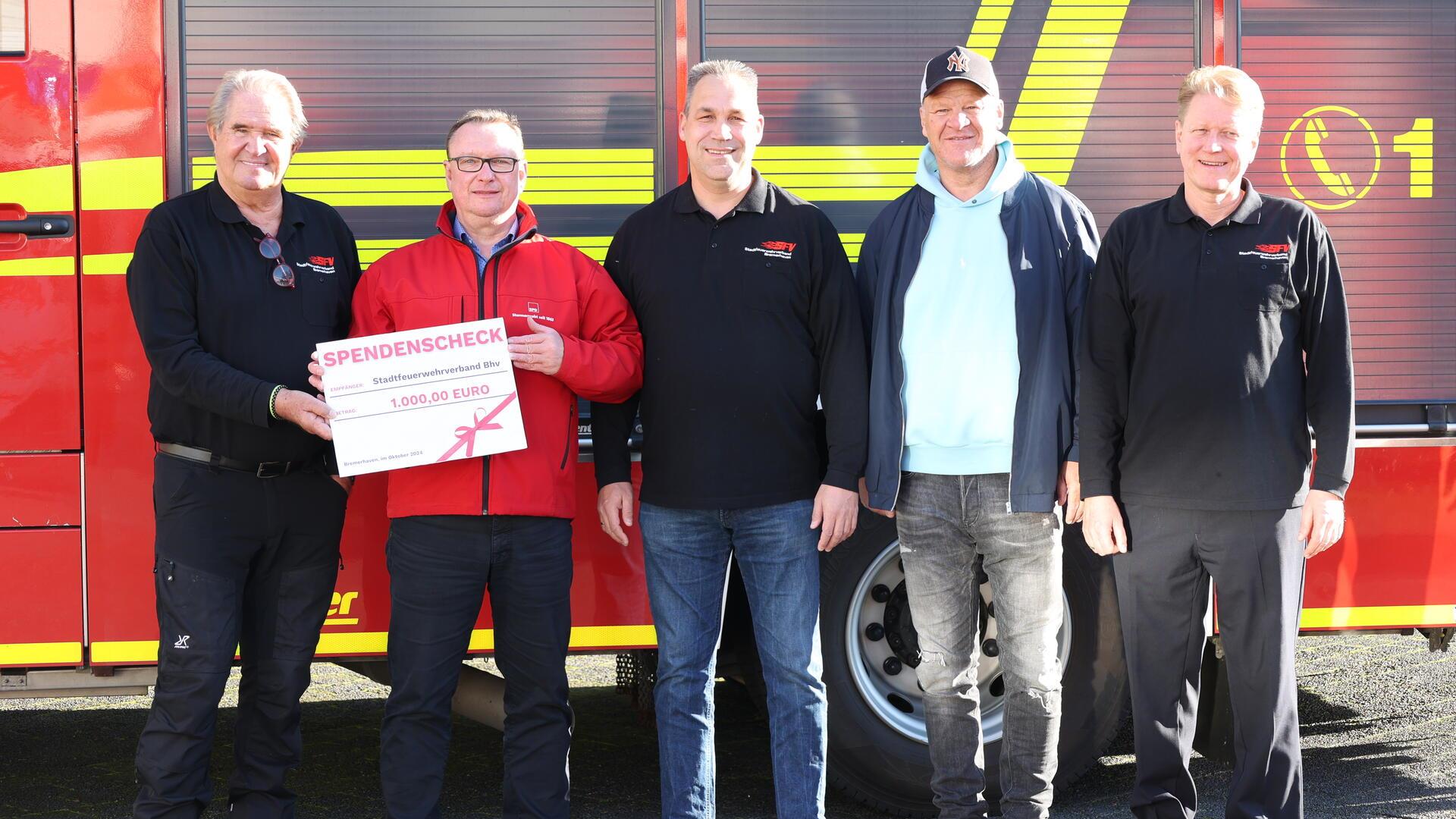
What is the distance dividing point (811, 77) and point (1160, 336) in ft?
4.57

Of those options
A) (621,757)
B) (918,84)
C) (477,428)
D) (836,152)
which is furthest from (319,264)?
(621,757)

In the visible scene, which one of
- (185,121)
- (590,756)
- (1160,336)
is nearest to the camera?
(1160,336)

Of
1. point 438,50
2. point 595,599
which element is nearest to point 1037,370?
point 595,599

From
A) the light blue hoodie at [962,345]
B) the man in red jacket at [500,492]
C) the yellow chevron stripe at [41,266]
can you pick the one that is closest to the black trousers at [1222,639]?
the light blue hoodie at [962,345]

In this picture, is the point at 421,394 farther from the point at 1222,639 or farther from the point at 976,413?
the point at 1222,639

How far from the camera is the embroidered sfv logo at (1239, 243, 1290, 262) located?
3275 mm

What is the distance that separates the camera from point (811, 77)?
4.07 metres

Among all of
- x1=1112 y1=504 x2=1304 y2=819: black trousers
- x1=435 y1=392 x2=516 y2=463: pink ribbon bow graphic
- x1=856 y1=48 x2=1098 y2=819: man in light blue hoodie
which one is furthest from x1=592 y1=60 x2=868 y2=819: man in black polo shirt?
x1=1112 y1=504 x2=1304 y2=819: black trousers

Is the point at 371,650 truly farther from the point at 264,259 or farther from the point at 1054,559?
the point at 1054,559

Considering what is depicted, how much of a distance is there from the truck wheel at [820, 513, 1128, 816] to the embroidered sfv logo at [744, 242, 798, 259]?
3.32ft

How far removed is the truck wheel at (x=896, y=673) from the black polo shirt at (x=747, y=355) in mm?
719

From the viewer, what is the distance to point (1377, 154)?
4.19m

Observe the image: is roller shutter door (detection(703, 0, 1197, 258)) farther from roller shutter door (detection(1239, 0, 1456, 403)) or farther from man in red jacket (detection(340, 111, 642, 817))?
man in red jacket (detection(340, 111, 642, 817))

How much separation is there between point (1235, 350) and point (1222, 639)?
2.47 ft
